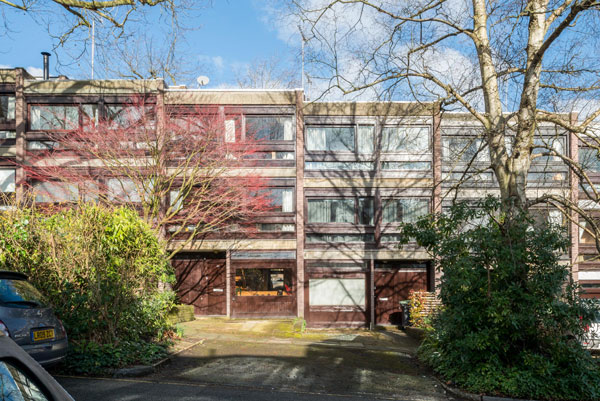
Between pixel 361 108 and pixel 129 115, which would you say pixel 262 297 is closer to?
pixel 129 115


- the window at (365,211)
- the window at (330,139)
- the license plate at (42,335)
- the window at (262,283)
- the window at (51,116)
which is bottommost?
the window at (262,283)

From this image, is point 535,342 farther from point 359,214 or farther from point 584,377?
point 359,214

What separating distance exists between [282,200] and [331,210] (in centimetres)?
210

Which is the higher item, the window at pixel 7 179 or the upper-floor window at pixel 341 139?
the upper-floor window at pixel 341 139

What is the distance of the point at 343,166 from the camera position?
746 inches

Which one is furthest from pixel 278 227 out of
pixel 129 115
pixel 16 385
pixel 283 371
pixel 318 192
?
pixel 16 385

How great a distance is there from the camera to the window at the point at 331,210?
18.8 m

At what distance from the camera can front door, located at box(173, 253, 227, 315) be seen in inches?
728

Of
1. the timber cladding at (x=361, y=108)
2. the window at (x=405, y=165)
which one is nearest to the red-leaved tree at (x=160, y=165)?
the timber cladding at (x=361, y=108)

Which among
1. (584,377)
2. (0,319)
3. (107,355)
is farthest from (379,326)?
(0,319)

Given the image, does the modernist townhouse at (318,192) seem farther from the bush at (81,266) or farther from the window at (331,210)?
the bush at (81,266)

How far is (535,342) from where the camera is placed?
824cm

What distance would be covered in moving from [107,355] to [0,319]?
2409 mm

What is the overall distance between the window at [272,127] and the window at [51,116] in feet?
23.0
